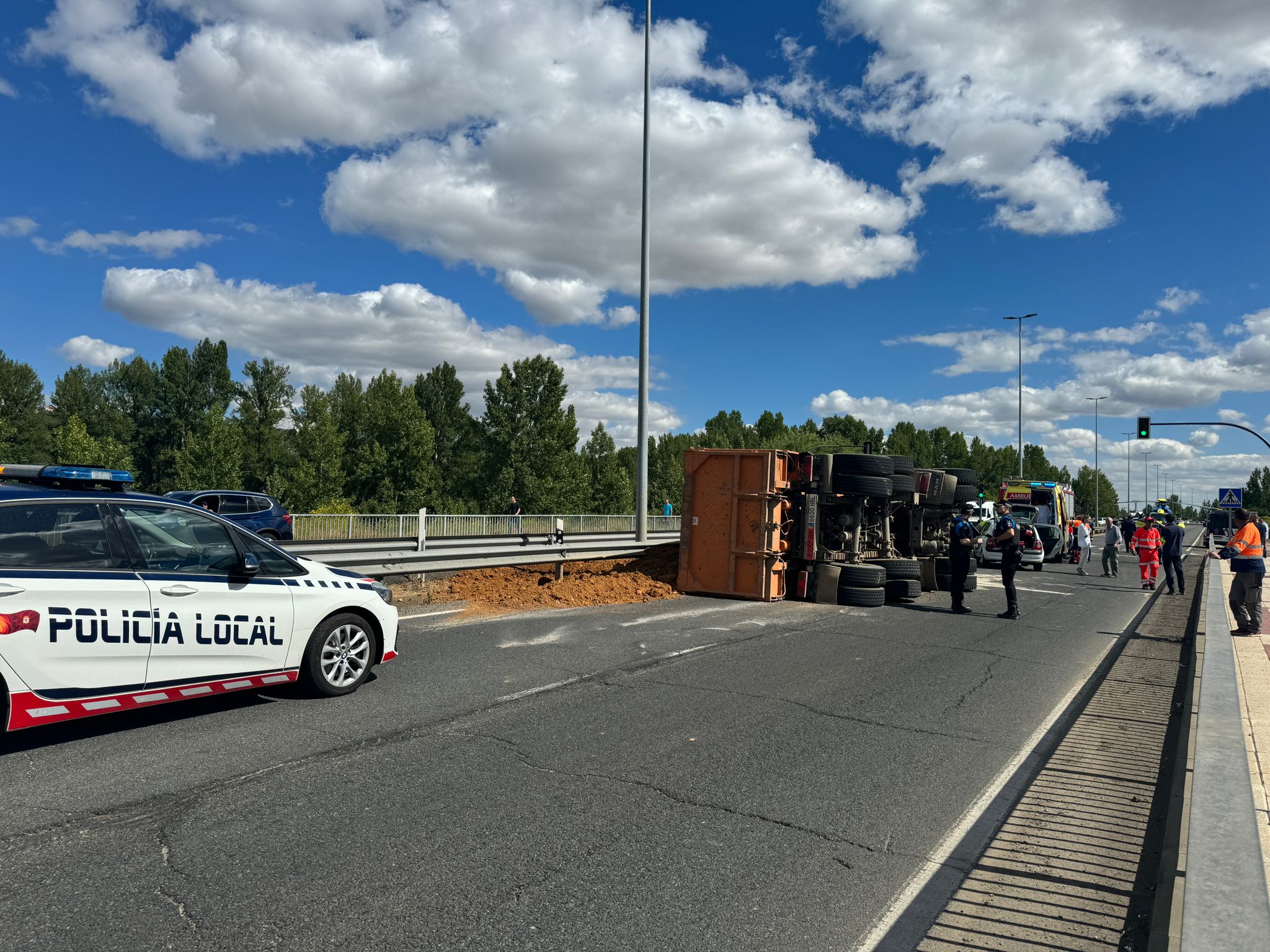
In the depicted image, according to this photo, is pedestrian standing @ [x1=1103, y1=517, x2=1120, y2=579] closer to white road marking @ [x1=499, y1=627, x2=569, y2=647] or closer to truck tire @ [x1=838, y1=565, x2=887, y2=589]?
truck tire @ [x1=838, y1=565, x2=887, y2=589]

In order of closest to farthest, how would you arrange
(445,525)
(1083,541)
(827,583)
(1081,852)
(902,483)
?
1. (1081,852)
2. (827,583)
3. (902,483)
4. (1083,541)
5. (445,525)

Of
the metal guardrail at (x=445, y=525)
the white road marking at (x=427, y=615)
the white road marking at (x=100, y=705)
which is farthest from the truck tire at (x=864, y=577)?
the metal guardrail at (x=445, y=525)

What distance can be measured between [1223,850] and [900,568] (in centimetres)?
1118

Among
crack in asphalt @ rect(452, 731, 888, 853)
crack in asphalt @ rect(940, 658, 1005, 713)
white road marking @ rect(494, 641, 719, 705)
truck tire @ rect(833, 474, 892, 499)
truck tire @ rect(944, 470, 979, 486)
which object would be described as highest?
truck tire @ rect(944, 470, 979, 486)

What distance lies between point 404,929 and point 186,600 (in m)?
3.32

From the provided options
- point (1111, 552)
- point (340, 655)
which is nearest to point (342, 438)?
point (1111, 552)

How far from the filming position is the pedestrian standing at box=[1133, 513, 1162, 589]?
68.5 feet

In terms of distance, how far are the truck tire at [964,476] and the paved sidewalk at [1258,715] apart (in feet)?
22.1

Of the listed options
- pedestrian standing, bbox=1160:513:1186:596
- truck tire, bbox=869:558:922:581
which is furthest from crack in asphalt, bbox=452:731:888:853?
pedestrian standing, bbox=1160:513:1186:596

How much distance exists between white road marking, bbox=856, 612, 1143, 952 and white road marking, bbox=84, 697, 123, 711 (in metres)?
4.60

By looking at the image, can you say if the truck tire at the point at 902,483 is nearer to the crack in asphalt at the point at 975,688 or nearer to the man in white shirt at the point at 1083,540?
the crack in asphalt at the point at 975,688

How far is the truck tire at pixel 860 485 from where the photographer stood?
46.2 feet

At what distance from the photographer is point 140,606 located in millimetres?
5395

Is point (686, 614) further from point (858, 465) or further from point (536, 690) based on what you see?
point (536, 690)
